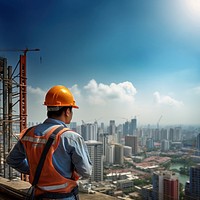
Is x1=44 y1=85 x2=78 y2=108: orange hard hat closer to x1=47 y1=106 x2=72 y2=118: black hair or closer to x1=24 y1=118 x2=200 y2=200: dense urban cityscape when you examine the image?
x1=47 y1=106 x2=72 y2=118: black hair

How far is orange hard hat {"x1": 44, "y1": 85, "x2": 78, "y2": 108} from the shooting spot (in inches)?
27.1

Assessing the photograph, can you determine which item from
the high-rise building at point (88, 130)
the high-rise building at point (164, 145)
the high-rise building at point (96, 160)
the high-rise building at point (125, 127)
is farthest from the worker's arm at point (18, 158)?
the high-rise building at point (125, 127)

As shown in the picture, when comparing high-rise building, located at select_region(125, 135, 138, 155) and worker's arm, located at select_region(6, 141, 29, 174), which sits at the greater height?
worker's arm, located at select_region(6, 141, 29, 174)

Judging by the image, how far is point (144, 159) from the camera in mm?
14930

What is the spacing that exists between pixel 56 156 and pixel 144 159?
15504mm

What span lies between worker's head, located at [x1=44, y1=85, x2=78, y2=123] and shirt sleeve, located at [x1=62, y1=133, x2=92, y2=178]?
111mm

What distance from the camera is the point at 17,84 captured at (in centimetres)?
420

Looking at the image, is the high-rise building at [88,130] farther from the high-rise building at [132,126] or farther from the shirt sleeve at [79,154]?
the shirt sleeve at [79,154]

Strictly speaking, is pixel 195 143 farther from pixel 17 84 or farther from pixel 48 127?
pixel 48 127

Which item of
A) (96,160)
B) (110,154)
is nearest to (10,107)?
(96,160)

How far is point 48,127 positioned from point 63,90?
163 millimetres

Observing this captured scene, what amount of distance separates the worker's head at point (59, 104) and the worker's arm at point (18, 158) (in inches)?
7.4

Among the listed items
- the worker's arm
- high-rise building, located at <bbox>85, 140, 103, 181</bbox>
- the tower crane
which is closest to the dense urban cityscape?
high-rise building, located at <bbox>85, 140, 103, 181</bbox>

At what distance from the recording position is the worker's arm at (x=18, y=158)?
0.72 meters
